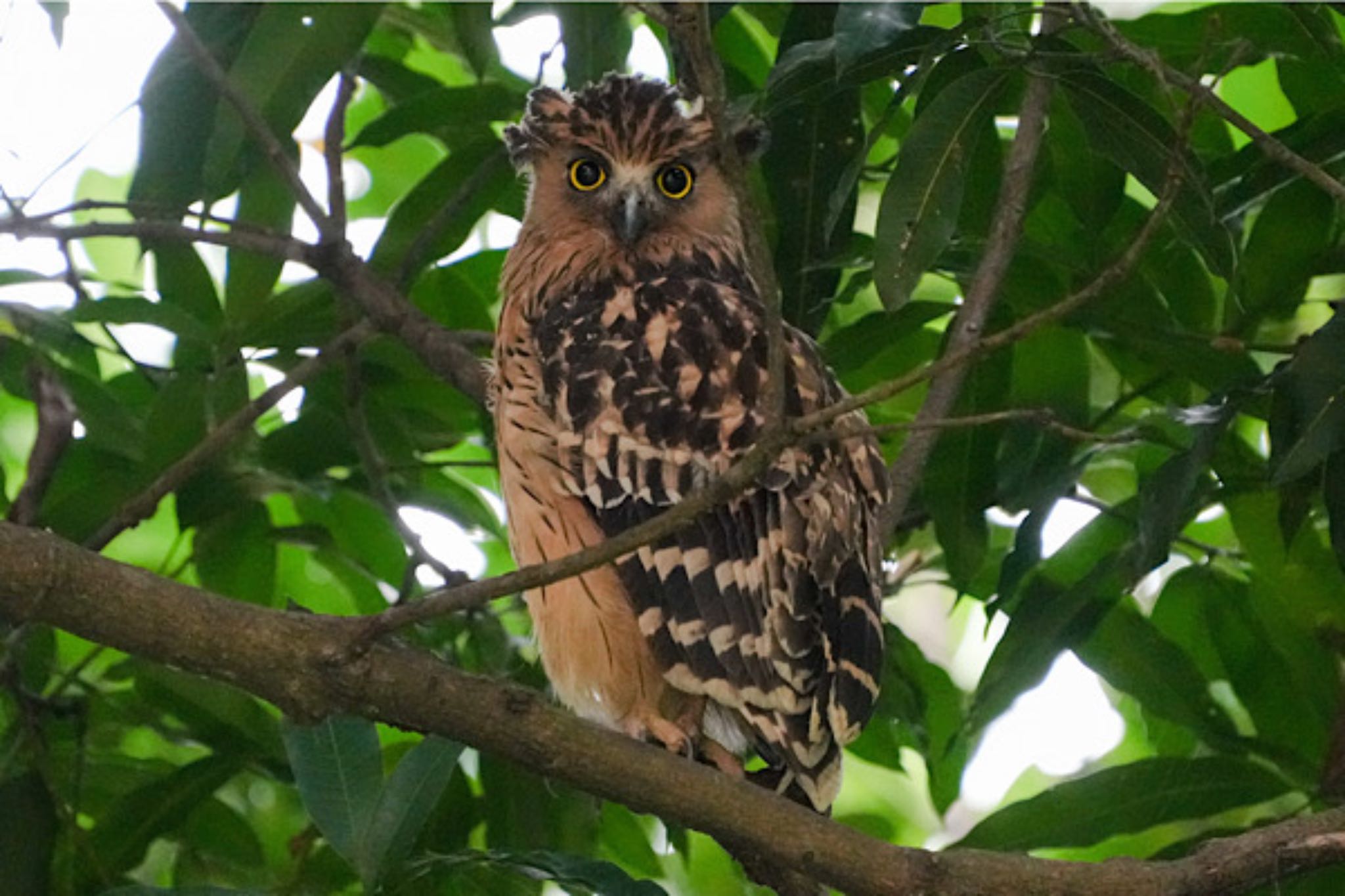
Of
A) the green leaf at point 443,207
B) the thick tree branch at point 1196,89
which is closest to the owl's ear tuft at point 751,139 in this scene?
the green leaf at point 443,207

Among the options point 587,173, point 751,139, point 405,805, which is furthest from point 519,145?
point 405,805

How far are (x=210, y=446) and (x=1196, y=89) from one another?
164 centimetres

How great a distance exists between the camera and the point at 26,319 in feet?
9.95

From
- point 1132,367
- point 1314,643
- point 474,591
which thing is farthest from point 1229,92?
point 474,591

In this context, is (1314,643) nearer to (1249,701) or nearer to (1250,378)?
(1249,701)

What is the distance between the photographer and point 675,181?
12.3 feet

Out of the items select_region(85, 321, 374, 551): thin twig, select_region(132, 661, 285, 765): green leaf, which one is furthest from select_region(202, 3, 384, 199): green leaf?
select_region(132, 661, 285, 765): green leaf

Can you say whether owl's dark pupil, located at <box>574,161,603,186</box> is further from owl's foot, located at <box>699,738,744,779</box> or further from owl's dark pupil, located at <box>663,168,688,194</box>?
owl's foot, located at <box>699,738,744,779</box>

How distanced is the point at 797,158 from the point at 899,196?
1.92 feet

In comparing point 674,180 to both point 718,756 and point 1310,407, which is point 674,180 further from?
point 1310,407

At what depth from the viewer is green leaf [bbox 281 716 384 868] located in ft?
8.30

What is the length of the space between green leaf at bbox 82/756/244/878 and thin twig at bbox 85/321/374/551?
413mm

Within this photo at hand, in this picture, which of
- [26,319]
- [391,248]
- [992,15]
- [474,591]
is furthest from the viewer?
[391,248]

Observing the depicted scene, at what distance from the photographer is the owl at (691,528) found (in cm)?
275
